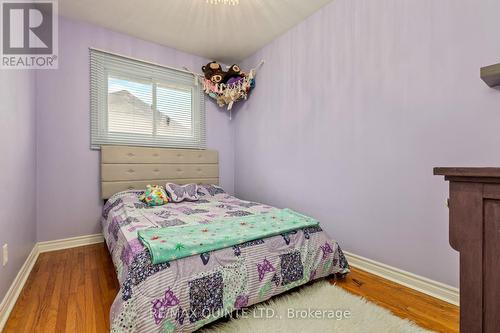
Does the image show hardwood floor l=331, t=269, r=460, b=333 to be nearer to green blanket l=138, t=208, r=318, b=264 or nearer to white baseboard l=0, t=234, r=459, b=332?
white baseboard l=0, t=234, r=459, b=332

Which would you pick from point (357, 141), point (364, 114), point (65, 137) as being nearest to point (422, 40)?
point (364, 114)

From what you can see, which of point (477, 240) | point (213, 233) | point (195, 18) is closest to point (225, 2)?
point (195, 18)

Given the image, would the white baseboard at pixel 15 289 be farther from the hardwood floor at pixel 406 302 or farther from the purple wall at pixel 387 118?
the purple wall at pixel 387 118

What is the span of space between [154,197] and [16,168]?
1116 mm

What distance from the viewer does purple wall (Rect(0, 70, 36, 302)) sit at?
4.86 feet

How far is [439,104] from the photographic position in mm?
1683

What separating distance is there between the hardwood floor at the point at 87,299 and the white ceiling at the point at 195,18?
259 cm

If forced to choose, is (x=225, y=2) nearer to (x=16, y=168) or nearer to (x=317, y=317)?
(x=16, y=168)

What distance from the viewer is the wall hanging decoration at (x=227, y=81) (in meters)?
3.36

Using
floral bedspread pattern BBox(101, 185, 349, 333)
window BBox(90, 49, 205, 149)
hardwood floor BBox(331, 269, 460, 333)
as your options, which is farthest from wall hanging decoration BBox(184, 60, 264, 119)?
hardwood floor BBox(331, 269, 460, 333)

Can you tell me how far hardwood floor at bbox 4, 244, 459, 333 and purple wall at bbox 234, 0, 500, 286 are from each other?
0.23 m

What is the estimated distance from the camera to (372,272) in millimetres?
2076

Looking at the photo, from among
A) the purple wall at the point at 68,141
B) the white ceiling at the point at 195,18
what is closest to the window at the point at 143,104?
the purple wall at the point at 68,141

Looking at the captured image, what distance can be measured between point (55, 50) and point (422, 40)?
3.55 metres
